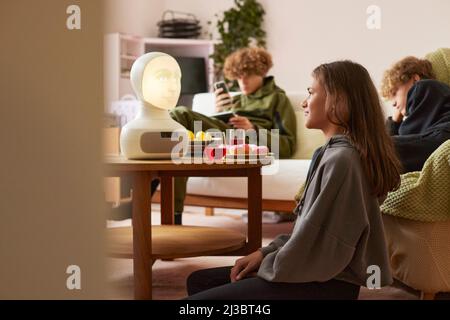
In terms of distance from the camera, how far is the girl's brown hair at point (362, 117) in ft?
4.23

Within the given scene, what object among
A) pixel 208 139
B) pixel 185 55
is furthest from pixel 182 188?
pixel 185 55

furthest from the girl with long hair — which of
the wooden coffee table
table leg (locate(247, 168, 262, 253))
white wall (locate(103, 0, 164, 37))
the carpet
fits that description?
white wall (locate(103, 0, 164, 37))

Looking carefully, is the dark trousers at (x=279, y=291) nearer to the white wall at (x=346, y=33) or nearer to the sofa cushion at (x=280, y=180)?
the sofa cushion at (x=280, y=180)

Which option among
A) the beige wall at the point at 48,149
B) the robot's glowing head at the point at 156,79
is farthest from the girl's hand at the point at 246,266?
the beige wall at the point at 48,149

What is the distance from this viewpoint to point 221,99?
3.43 meters

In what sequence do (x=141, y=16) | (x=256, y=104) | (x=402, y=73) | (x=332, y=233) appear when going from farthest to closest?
(x=141, y=16)
(x=256, y=104)
(x=402, y=73)
(x=332, y=233)

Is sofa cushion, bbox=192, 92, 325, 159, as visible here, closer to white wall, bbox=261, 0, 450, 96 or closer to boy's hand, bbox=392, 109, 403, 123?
boy's hand, bbox=392, 109, 403, 123

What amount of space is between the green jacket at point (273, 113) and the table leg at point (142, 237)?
1.60 metres

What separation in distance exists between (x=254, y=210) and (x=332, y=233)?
0.94 metres

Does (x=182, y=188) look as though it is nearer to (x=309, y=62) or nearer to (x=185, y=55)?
(x=309, y=62)

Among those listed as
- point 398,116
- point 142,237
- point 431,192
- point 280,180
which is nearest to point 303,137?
point 280,180

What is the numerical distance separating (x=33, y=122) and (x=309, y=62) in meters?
4.72

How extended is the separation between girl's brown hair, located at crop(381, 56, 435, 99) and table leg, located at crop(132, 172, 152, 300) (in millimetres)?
1108

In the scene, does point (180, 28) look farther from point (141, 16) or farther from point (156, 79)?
point (156, 79)
